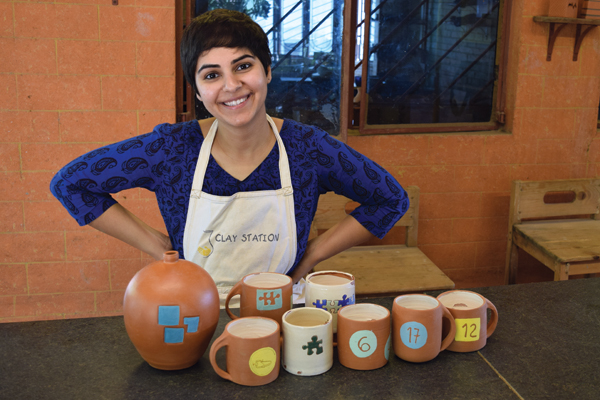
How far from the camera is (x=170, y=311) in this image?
0.87 meters

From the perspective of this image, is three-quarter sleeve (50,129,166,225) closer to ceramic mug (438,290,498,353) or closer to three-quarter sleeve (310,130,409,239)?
three-quarter sleeve (310,130,409,239)

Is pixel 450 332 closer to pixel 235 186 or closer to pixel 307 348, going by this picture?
pixel 307 348

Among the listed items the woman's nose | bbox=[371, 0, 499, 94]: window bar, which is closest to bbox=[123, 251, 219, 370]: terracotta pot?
the woman's nose

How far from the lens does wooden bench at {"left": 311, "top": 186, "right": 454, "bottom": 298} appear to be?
7.20 feet

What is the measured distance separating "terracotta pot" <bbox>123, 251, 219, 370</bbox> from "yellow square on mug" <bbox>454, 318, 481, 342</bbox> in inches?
17.9

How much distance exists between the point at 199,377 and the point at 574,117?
266cm

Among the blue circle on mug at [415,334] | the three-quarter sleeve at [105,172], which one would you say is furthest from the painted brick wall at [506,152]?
the blue circle on mug at [415,334]

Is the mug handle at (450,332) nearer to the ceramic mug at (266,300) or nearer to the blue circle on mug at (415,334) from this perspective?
the blue circle on mug at (415,334)

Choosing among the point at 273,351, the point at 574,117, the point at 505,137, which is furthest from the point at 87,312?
the point at 574,117

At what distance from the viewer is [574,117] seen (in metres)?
2.87

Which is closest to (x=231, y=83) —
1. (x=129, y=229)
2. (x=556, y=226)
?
(x=129, y=229)

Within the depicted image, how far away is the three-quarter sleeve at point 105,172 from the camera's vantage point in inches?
54.9

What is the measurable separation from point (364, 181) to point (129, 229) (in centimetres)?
66

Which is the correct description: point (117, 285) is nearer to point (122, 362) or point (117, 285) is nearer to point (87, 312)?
point (87, 312)
